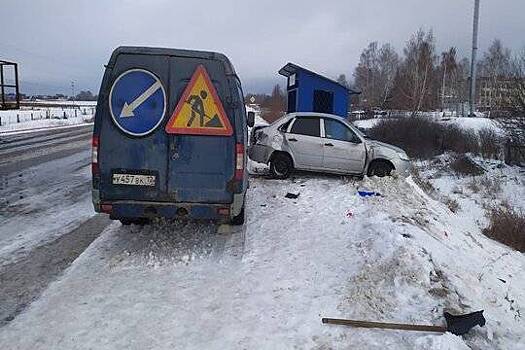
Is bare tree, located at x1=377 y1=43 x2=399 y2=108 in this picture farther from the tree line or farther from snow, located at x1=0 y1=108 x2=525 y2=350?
snow, located at x1=0 y1=108 x2=525 y2=350

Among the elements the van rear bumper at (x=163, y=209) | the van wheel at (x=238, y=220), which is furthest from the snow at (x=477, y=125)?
the van rear bumper at (x=163, y=209)

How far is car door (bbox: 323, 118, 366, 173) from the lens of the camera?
34.2 feet

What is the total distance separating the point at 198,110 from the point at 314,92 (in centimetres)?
1002

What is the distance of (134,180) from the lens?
5270mm

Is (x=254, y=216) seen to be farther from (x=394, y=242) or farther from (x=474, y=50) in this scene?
(x=474, y=50)

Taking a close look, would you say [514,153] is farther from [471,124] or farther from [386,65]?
[386,65]

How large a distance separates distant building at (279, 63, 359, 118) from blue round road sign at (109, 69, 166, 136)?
9.71 meters

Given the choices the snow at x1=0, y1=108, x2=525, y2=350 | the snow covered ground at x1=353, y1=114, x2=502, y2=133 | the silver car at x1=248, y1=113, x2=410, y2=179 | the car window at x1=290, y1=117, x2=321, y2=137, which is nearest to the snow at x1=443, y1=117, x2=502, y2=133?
the snow covered ground at x1=353, y1=114, x2=502, y2=133

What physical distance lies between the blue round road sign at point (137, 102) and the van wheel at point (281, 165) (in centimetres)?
559

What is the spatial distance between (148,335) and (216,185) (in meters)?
2.12

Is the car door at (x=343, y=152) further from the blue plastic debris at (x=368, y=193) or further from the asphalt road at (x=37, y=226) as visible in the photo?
the asphalt road at (x=37, y=226)

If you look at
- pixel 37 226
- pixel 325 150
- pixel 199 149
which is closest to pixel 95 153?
pixel 199 149

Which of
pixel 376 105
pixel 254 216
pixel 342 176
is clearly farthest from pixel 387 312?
pixel 376 105

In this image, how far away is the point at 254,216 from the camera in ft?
23.5
